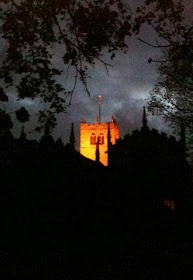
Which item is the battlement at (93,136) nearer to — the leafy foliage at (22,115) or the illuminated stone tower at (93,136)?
the illuminated stone tower at (93,136)

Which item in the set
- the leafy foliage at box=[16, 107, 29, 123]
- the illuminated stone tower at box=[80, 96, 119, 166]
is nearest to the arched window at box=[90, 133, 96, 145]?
the illuminated stone tower at box=[80, 96, 119, 166]

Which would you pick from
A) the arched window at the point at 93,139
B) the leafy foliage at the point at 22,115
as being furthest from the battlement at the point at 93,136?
the leafy foliage at the point at 22,115

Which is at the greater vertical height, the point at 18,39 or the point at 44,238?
the point at 18,39

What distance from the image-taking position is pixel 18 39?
29.2 ft

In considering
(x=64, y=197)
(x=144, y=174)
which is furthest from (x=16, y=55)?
(x=144, y=174)

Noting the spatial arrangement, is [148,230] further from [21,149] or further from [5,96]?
[5,96]

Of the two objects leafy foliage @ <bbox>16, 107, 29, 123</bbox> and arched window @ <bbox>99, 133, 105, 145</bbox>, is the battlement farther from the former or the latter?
leafy foliage @ <bbox>16, 107, 29, 123</bbox>

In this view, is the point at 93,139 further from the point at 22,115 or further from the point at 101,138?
the point at 22,115

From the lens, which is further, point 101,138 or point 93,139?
point 93,139

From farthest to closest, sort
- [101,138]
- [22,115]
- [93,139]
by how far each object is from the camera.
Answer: [93,139] < [101,138] < [22,115]

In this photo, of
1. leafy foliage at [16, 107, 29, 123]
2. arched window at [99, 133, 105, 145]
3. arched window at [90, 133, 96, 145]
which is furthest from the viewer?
arched window at [90, 133, 96, 145]

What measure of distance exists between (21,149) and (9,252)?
4.97 meters

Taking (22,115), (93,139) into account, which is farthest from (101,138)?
(22,115)

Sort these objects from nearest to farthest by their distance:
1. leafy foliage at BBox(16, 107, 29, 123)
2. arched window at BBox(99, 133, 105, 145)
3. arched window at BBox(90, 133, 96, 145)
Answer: leafy foliage at BBox(16, 107, 29, 123) → arched window at BBox(99, 133, 105, 145) → arched window at BBox(90, 133, 96, 145)
